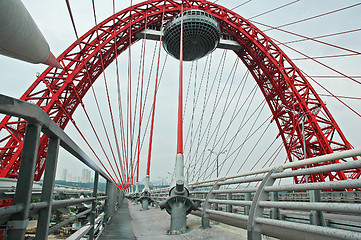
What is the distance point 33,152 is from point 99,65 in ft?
67.2

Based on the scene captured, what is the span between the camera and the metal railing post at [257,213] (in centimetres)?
282

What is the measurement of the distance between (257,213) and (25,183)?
2480 mm

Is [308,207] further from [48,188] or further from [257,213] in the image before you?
[48,188]

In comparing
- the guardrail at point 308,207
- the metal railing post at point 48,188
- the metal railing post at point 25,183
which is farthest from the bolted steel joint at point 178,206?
the metal railing post at point 25,183

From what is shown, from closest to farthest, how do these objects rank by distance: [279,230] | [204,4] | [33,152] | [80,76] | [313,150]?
1. [33,152]
2. [279,230]
3. [80,76]
4. [313,150]
5. [204,4]

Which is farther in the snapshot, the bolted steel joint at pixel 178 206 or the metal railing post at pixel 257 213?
the bolted steel joint at pixel 178 206

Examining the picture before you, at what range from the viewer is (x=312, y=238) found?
2.34m

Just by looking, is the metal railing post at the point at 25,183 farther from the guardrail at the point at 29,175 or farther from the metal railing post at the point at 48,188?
the metal railing post at the point at 48,188

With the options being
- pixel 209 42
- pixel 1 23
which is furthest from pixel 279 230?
pixel 209 42

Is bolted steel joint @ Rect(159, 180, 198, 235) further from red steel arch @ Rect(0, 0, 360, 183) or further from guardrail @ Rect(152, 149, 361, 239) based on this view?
red steel arch @ Rect(0, 0, 360, 183)

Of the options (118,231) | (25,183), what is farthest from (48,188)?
(118,231)

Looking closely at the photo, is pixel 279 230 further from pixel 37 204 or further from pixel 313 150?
pixel 313 150

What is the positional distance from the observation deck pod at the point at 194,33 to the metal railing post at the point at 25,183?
72.2ft

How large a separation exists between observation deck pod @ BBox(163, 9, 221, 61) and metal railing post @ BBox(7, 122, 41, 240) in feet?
72.2
